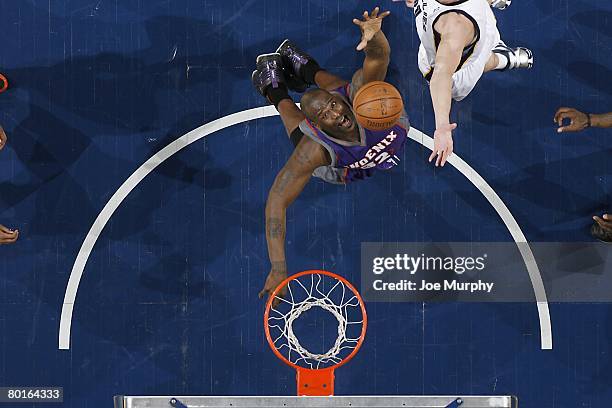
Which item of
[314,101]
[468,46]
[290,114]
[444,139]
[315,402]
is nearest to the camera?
[315,402]

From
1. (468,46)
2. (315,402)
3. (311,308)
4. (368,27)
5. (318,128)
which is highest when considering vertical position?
(368,27)

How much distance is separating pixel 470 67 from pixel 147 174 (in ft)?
11.0

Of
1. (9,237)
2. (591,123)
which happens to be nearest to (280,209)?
(9,237)

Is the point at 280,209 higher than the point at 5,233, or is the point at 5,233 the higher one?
the point at 280,209

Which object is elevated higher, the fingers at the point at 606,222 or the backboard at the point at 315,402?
the fingers at the point at 606,222

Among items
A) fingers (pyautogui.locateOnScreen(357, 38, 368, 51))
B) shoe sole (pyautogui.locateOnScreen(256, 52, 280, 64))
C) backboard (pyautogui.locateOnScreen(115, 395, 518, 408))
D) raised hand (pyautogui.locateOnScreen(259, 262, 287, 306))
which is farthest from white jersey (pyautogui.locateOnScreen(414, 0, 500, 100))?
backboard (pyautogui.locateOnScreen(115, 395, 518, 408))

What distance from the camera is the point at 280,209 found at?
870 centimetres

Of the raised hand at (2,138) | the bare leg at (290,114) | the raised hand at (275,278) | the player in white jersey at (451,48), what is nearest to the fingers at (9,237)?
the raised hand at (2,138)

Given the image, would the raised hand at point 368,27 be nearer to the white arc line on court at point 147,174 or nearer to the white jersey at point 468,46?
the white jersey at point 468,46

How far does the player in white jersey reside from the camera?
7.78 meters

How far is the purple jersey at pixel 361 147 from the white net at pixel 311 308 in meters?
1.09

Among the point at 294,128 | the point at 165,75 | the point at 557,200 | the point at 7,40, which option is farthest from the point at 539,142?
the point at 7,40

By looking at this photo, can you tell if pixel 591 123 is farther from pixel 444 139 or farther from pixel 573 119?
pixel 444 139

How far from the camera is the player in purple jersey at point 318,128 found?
8.27 m
